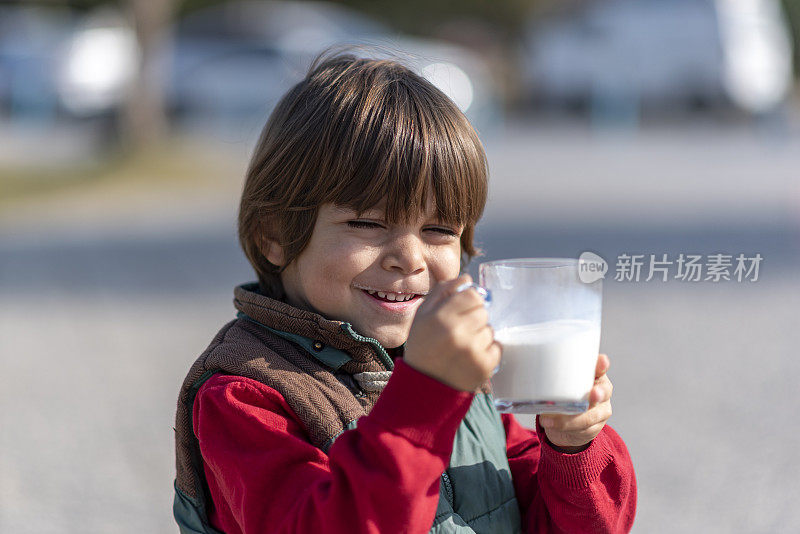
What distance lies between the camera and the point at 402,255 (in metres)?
1.74

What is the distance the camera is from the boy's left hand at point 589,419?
5.35 feet

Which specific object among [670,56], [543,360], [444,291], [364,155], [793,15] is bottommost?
[670,56]

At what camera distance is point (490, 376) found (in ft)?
4.80

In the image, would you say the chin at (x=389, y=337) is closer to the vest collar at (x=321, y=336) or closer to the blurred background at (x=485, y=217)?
the vest collar at (x=321, y=336)

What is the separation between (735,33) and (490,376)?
72.3ft

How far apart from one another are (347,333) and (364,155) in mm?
301

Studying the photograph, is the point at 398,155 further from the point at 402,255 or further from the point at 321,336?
the point at 321,336

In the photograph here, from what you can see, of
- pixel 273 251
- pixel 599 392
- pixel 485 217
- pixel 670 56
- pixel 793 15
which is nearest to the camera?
pixel 599 392

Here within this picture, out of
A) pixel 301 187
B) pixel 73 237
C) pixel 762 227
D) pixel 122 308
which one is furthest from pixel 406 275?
pixel 73 237

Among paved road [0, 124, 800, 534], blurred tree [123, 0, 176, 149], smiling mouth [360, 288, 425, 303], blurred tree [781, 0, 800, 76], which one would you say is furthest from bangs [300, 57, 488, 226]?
blurred tree [781, 0, 800, 76]

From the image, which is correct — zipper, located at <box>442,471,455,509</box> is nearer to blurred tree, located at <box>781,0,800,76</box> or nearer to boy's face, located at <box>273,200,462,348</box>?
boy's face, located at <box>273,200,462,348</box>

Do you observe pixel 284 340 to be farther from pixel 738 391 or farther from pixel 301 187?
pixel 738 391

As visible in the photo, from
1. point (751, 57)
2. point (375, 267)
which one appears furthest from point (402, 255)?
point (751, 57)

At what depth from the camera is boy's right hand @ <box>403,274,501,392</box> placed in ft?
4.63
